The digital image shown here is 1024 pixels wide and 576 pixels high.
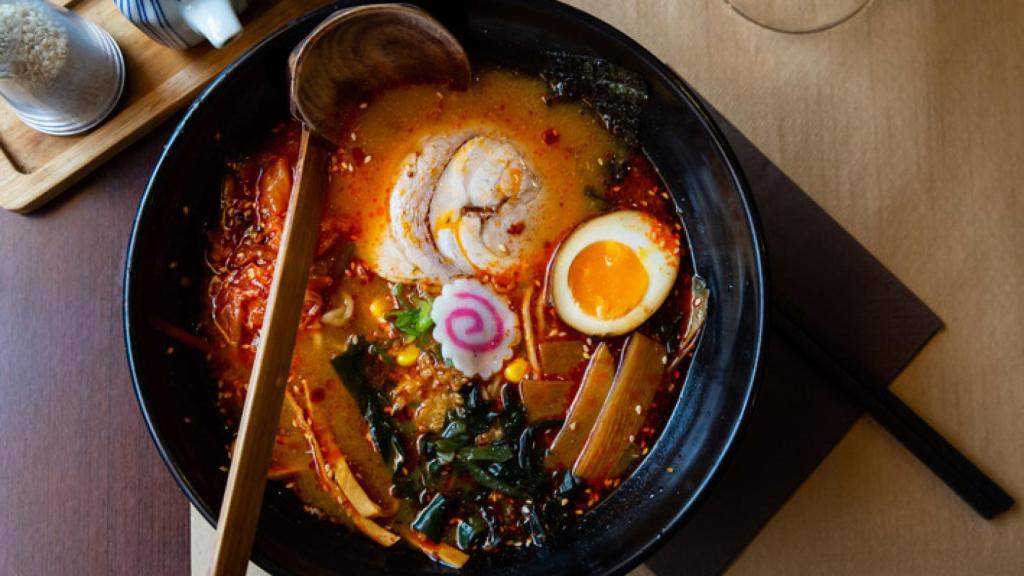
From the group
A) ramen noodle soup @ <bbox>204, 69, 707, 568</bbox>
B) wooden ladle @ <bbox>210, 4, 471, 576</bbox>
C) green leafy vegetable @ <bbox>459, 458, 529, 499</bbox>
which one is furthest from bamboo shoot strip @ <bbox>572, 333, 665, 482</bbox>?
wooden ladle @ <bbox>210, 4, 471, 576</bbox>

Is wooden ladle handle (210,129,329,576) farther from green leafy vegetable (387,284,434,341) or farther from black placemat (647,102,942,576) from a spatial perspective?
black placemat (647,102,942,576)

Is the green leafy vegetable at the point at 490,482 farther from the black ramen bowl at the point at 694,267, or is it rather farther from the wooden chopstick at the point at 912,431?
the wooden chopstick at the point at 912,431

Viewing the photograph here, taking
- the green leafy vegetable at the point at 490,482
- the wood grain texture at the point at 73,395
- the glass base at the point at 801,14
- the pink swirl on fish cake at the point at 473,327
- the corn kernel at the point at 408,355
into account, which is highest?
the glass base at the point at 801,14

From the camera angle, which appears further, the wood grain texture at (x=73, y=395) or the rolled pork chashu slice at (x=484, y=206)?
the wood grain texture at (x=73, y=395)

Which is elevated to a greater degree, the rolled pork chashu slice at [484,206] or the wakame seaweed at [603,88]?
the wakame seaweed at [603,88]

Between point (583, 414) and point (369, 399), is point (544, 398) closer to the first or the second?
point (583, 414)

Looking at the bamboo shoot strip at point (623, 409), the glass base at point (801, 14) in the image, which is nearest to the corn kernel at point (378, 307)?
the bamboo shoot strip at point (623, 409)

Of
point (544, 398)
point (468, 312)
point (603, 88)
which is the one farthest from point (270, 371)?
point (603, 88)
